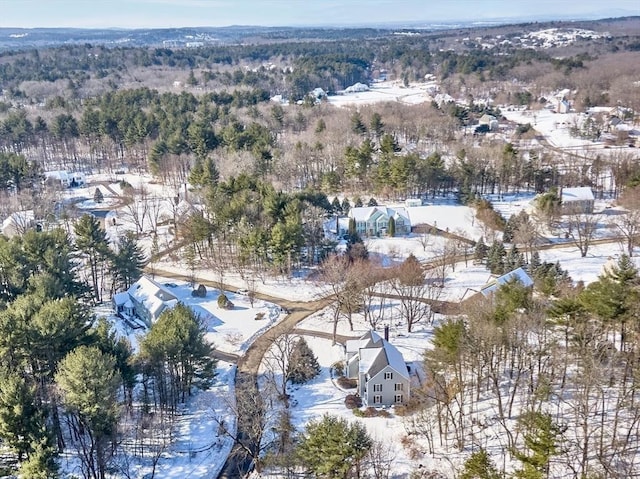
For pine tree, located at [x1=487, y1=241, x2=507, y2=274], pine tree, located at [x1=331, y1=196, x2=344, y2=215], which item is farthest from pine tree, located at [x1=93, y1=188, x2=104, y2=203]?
pine tree, located at [x1=487, y1=241, x2=507, y2=274]

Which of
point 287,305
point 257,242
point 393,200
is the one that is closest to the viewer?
point 287,305

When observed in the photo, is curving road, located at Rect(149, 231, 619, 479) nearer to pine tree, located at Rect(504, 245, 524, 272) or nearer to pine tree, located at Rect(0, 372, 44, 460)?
pine tree, located at Rect(504, 245, 524, 272)

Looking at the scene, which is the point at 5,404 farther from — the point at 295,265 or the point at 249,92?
the point at 249,92

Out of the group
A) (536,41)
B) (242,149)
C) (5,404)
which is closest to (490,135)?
(242,149)

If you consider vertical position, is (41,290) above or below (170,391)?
above

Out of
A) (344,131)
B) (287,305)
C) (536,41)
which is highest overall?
(536,41)

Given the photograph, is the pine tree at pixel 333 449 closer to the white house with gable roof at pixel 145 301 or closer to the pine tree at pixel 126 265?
the white house with gable roof at pixel 145 301

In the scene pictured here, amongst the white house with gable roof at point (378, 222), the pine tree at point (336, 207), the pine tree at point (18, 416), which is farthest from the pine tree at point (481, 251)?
the pine tree at point (18, 416)

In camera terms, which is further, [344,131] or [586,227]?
[344,131]
